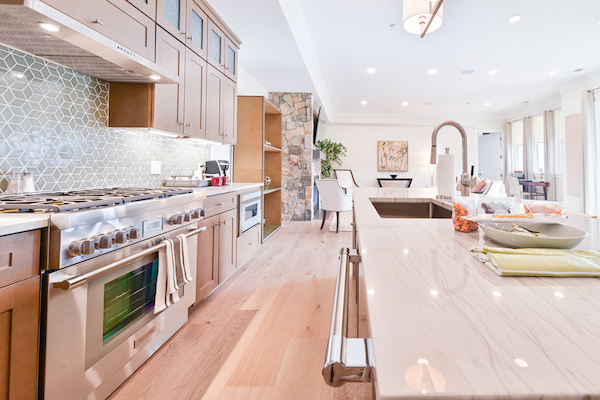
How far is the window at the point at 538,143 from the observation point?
8.00 m

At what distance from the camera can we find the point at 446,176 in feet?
6.34

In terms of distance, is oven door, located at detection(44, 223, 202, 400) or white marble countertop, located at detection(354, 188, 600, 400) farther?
oven door, located at detection(44, 223, 202, 400)

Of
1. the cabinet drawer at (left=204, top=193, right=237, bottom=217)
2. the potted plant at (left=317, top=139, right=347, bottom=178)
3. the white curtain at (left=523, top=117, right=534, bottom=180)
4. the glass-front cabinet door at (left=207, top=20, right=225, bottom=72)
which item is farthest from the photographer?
the potted plant at (left=317, top=139, right=347, bottom=178)

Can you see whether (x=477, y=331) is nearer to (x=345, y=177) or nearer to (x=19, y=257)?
(x=19, y=257)

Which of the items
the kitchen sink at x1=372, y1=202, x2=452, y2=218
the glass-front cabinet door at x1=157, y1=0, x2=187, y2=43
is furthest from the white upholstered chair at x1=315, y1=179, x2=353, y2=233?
the glass-front cabinet door at x1=157, y1=0, x2=187, y2=43

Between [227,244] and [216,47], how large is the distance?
1.87m

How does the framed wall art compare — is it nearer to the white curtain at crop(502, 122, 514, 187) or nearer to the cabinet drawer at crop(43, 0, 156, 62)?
the white curtain at crop(502, 122, 514, 187)

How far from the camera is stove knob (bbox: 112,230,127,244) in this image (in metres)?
1.34

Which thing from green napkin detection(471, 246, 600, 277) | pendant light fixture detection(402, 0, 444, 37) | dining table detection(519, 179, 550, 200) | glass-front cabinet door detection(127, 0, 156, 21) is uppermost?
pendant light fixture detection(402, 0, 444, 37)

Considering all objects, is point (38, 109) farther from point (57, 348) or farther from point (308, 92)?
point (308, 92)

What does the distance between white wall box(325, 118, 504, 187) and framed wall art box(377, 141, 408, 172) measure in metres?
0.12

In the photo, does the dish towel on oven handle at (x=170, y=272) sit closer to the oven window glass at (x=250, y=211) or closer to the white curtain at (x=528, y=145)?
the oven window glass at (x=250, y=211)

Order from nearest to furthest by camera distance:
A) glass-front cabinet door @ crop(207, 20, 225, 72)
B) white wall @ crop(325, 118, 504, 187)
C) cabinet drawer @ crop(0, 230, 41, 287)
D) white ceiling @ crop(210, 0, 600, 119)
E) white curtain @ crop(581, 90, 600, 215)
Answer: cabinet drawer @ crop(0, 230, 41, 287) < glass-front cabinet door @ crop(207, 20, 225, 72) < white ceiling @ crop(210, 0, 600, 119) < white curtain @ crop(581, 90, 600, 215) < white wall @ crop(325, 118, 504, 187)

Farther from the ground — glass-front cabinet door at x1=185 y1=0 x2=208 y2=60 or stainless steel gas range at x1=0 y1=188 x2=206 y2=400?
glass-front cabinet door at x1=185 y1=0 x2=208 y2=60
